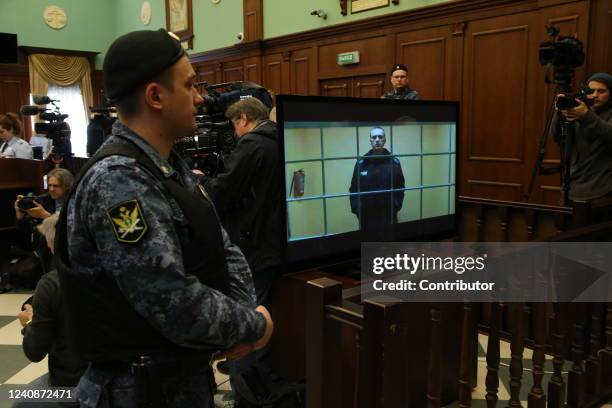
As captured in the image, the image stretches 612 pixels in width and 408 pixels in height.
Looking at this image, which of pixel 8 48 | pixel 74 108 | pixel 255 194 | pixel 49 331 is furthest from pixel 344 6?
pixel 8 48

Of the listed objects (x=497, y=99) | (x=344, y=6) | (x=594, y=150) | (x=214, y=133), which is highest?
(x=344, y=6)

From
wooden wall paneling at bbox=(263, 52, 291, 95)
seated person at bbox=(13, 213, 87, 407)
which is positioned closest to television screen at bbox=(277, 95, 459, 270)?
seated person at bbox=(13, 213, 87, 407)

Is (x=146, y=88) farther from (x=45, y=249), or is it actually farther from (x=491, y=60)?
(x=491, y=60)

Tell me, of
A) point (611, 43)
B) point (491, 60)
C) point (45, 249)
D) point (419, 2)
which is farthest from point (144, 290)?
point (419, 2)

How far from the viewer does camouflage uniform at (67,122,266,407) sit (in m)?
0.93

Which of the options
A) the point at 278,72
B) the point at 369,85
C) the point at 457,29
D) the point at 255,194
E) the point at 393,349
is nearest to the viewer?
the point at 393,349

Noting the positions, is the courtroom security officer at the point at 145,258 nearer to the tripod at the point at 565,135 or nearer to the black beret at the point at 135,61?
the black beret at the point at 135,61

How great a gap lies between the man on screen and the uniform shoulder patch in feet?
3.56

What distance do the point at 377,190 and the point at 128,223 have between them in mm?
1222

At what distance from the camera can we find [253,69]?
7.24m

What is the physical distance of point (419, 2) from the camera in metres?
5.12

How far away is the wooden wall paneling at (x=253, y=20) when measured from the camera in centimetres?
698

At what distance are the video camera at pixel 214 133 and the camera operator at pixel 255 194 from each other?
1.24 feet

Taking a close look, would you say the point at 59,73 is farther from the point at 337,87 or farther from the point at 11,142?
the point at 337,87
